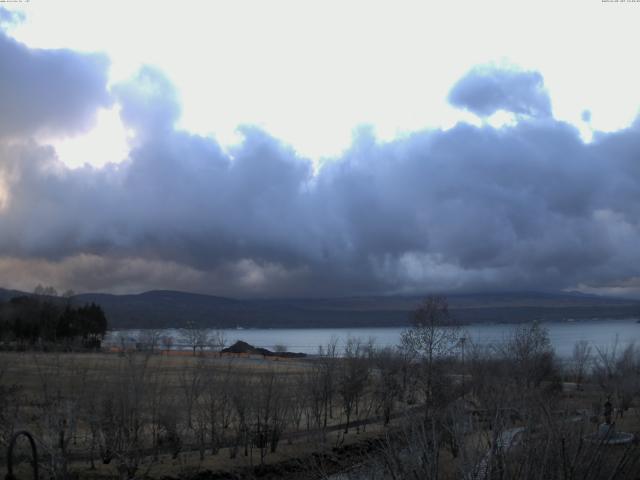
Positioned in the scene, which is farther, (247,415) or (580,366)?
(580,366)

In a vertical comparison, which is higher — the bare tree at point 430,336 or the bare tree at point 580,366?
the bare tree at point 430,336

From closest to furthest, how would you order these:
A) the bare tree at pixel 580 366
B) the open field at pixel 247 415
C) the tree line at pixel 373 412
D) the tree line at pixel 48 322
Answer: the tree line at pixel 373 412 → the open field at pixel 247 415 → the bare tree at pixel 580 366 → the tree line at pixel 48 322

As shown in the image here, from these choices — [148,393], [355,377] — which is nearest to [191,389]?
[148,393]

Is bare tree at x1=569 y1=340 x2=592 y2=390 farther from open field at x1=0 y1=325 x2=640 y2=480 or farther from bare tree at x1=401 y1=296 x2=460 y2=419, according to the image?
bare tree at x1=401 y1=296 x2=460 y2=419

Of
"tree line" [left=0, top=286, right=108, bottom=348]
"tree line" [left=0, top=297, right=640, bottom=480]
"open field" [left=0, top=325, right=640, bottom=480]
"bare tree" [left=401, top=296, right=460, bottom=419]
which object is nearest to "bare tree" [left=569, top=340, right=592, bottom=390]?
"tree line" [left=0, top=297, right=640, bottom=480]

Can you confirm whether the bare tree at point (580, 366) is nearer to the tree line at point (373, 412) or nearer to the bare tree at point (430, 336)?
the tree line at point (373, 412)

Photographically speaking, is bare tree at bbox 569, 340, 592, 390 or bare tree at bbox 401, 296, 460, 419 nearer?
bare tree at bbox 401, 296, 460, 419

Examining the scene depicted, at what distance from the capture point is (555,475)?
9.26 metres

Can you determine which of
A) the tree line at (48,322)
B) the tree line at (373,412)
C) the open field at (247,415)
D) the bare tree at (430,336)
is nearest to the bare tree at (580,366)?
the tree line at (373,412)

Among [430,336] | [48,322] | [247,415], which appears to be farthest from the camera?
[48,322]

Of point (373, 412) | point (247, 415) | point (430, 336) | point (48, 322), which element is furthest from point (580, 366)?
point (48, 322)

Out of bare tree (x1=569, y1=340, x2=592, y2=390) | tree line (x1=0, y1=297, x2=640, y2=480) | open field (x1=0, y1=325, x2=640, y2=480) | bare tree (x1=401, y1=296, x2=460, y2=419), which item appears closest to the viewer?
tree line (x1=0, y1=297, x2=640, y2=480)

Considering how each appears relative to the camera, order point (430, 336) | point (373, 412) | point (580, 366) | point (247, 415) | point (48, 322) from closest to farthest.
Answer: point (247, 415) → point (430, 336) → point (373, 412) → point (580, 366) → point (48, 322)

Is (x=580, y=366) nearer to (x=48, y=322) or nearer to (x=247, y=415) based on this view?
(x=247, y=415)
